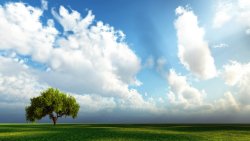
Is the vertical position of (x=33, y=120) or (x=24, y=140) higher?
(x=33, y=120)

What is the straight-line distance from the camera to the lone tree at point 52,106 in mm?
104438

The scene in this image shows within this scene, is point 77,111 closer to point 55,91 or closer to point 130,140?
point 55,91

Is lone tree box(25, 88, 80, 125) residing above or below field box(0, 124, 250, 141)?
above

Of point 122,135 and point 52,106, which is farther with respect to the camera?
point 52,106

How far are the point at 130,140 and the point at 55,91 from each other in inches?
2797

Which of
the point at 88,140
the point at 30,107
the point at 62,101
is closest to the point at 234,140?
the point at 88,140

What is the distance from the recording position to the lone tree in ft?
343

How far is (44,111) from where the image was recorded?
106375 mm

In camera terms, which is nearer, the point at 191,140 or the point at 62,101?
the point at 191,140

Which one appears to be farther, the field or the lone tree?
the lone tree

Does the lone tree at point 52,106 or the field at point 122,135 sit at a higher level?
the lone tree at point 52,106

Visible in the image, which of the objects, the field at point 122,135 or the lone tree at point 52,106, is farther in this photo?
the lone tree at point 52,106

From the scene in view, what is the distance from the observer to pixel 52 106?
105m

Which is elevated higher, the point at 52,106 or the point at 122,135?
the point at 52,106
